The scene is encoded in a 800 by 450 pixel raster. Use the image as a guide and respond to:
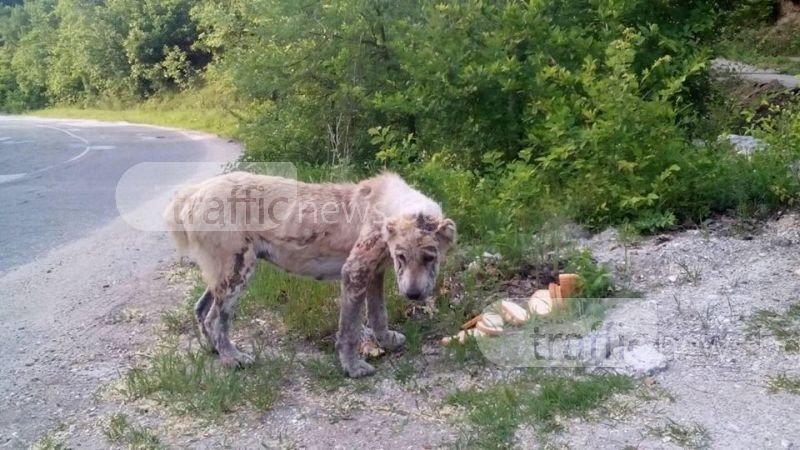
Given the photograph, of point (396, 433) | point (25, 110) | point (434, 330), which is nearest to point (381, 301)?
point (434, 330)

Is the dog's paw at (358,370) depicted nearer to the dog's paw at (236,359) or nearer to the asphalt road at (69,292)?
the dog's paw at (236,359)

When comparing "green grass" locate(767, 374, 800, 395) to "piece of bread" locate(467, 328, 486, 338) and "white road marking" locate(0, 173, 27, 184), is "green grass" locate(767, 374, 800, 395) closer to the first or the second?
"piece of bread" locate(467, 328, 486, 338)

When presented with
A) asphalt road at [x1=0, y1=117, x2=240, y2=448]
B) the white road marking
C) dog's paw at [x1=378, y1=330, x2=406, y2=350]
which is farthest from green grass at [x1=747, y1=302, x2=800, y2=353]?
the white road marking

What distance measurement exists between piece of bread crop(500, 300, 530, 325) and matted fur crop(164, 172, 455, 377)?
783mm

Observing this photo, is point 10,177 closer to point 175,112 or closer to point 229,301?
point 229,301

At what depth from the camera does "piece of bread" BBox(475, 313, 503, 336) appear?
564 cm

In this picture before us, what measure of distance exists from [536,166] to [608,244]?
155 cm

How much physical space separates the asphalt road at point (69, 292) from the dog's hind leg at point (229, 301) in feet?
2.38

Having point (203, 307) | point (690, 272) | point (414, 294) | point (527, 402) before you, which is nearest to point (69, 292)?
point (203, 307)

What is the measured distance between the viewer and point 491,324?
5727mm

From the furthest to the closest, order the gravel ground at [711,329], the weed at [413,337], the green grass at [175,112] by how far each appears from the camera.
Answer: the green grass at [175,112] → the weed at [413,337] → the gravel ground at [711,329]

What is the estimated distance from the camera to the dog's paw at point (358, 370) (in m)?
5.42

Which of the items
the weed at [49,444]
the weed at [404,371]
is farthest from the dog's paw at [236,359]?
the weed at [49,444]

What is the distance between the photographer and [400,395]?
514 centimetres
